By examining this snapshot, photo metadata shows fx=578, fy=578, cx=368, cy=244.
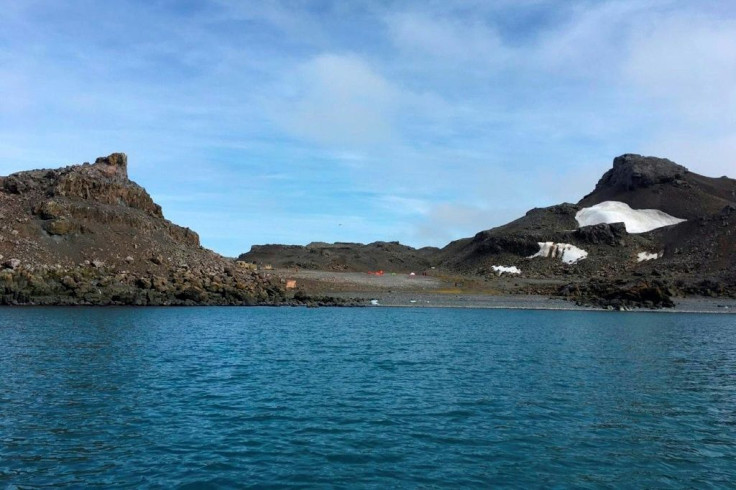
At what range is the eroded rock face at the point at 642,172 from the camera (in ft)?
516

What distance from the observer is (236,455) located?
14.9m

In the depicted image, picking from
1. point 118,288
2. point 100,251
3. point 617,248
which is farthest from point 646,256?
point 100,251

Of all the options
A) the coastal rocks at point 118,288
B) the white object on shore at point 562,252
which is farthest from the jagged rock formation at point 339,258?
the coastal rocks at point 118,288

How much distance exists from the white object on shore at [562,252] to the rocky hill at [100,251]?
7016 cm

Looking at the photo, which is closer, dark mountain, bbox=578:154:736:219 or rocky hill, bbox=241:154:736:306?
rocky hill, bbox=241:154:736:306

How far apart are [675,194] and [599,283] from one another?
69334 millimetres

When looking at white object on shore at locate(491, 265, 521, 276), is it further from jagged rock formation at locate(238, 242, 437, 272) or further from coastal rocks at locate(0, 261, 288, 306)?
coastal rocks at locate(0, 261, 288, 306)

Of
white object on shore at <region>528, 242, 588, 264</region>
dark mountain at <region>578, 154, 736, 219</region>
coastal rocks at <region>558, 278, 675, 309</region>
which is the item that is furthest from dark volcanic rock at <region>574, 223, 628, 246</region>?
coastal rocks at <region>558, 278, 675, 309</region>

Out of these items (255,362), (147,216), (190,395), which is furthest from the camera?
(147,216)

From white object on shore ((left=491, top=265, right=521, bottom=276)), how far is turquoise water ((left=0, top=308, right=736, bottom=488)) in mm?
85920

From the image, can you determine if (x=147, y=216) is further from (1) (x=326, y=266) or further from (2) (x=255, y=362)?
(2) (x=255, y=362)

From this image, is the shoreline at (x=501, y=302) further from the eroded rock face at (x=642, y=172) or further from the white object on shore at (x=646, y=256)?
the eroded rock face at (x=642, y=172)

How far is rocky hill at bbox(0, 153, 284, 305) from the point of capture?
65500 mm

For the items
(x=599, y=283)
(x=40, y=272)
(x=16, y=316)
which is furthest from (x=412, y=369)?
(x=599, y=283)
